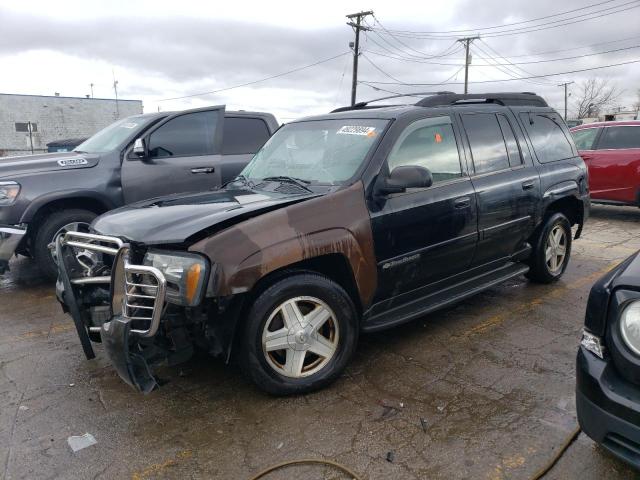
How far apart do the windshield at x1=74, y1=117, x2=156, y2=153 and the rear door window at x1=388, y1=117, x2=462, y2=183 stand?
3669 mm

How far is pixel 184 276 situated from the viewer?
8.82 feet

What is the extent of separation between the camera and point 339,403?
10.2 feet

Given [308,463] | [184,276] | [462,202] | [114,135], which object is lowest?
[308,463]

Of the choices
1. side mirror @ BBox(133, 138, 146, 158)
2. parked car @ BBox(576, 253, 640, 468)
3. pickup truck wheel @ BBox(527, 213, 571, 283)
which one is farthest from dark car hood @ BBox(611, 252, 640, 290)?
side mirror @ BBox(133, 138, 146, 158)

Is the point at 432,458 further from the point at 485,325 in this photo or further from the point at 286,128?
the point at 286,128

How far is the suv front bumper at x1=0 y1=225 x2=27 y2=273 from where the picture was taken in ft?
16.3

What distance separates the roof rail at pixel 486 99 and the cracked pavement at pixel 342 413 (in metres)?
1.85

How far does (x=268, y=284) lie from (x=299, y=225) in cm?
40

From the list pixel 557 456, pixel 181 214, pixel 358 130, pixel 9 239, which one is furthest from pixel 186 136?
pixel 557 456

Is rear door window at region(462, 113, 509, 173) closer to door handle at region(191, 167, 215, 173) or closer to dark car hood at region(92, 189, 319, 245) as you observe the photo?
dark car hood at region(92, 189, 319, 245)

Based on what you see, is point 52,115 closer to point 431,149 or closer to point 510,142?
point 510,142

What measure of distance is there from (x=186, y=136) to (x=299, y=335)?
13.3 feet

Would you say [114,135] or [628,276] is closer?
[628,276]

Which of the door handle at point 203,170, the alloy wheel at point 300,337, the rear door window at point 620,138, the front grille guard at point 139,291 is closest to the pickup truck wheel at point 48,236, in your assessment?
the door handle at point 203,170
